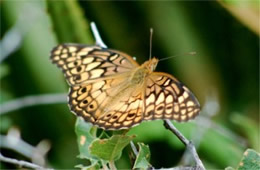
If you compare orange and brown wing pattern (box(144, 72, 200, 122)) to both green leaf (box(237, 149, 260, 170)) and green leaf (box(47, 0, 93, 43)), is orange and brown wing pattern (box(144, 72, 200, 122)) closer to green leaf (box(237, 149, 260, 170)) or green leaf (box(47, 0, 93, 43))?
green leaf (box(237, 149, 260, 170))

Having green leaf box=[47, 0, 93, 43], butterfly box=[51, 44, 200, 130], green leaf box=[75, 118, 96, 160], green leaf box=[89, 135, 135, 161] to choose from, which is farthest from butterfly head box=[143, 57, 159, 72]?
green leaf box=[47, 0, 93, 43]

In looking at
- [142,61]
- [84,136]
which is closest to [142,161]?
[84,136]

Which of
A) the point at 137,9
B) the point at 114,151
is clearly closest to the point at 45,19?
the point at 137,9

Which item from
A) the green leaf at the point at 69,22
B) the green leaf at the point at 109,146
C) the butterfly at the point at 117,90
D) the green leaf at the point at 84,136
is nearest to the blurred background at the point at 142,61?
the green leaf at the point at 69,22

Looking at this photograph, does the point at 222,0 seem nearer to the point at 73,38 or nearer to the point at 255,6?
the point at 255,6

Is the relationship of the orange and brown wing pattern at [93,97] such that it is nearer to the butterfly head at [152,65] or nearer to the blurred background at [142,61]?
the butterfly head at [152,65]

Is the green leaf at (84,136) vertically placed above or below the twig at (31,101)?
below
